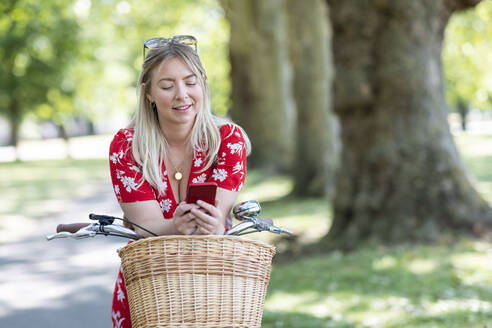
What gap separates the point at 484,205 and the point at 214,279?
744 centimetres

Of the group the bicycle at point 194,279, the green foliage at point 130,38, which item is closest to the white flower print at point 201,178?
the bicycle at point 194,279

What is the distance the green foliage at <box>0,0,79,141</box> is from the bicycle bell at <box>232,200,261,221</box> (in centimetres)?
3480

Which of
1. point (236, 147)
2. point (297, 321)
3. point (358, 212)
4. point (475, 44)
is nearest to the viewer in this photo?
point (236, 147)

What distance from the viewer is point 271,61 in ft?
77.9

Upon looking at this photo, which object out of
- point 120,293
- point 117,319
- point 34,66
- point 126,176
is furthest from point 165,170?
point 34,66

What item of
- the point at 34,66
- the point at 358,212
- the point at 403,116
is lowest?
the point at 358,212

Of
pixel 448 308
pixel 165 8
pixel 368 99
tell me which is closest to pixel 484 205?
pixel 368 99

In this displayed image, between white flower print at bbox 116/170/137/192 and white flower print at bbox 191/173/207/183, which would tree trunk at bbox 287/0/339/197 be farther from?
white flower print at bbox 116/170/137/192

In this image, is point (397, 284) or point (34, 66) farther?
point (34, 66)

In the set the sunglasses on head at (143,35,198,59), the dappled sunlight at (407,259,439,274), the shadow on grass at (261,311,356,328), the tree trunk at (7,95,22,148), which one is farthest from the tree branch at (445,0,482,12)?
the tree trunk at (7,95,22,148)

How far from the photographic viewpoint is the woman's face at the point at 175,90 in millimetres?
2781

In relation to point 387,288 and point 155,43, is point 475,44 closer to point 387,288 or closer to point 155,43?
point 387,288

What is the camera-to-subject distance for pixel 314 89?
51.9ft

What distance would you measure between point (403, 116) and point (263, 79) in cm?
1530
